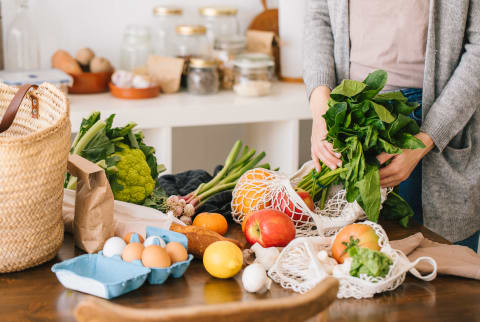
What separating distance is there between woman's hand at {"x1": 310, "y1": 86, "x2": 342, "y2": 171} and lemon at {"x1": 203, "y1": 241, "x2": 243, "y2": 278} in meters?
0.37

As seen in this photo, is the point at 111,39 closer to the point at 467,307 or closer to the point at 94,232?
the point at 94,232

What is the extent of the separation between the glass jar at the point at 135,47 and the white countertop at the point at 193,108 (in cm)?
24

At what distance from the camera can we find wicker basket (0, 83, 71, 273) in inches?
39.5

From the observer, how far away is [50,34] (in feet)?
9.62

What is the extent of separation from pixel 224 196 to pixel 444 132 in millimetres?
550

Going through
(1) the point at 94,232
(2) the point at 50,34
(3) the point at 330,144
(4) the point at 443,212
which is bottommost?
(4) the point at 443,212

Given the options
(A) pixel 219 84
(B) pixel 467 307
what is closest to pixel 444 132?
(B) pixel 467 307

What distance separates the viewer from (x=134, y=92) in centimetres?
267

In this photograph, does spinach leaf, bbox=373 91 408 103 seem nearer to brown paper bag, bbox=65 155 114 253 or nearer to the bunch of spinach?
the bunch of spinach

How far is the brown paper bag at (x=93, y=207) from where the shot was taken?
113 cm

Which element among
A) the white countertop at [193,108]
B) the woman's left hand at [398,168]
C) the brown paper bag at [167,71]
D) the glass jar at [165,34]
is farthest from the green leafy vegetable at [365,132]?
the glass jar at [165,34]

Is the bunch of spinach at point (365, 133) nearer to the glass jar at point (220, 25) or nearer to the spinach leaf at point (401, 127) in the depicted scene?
the spinach leaf at point (401, 127)

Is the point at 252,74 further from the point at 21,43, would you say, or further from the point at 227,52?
the point at 21,43

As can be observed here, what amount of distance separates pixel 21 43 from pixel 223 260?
2.03 meters
